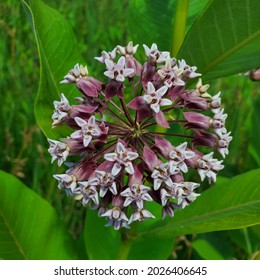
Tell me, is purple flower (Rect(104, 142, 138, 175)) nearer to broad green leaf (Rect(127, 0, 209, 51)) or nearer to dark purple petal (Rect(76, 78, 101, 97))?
dark purple petal (Rect(76, 78, 101, 97))

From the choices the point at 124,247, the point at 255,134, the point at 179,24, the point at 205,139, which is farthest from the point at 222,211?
the point at 255,134

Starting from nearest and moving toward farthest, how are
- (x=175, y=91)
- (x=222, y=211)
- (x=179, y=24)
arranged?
(x=175, y=91) < (x=222, y=211) < (x=179, y=24)

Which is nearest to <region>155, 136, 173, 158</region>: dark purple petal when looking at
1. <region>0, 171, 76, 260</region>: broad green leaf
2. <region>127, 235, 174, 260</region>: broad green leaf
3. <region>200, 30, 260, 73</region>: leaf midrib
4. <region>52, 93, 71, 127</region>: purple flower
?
<region>52, 93, 71, 127</region>: purple flower

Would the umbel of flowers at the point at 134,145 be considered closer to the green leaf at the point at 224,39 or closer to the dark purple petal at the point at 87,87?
the dark purple petal at the point at 87,87

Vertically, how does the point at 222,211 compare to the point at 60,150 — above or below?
below

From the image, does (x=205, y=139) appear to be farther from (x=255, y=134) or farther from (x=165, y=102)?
(x=255, y=134)

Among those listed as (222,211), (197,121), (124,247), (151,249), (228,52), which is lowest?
(151,249)
